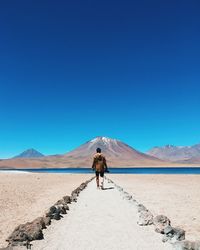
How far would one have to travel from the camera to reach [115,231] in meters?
10.3

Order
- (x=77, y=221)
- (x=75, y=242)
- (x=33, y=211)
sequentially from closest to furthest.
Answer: (x=75, y=242)
(x=77, y=221)
(x=33, y=211)

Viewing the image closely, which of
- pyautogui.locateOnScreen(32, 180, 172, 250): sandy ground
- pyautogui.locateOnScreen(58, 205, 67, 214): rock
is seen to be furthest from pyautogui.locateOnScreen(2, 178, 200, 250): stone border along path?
pyautogui.locateOnScreen(58, 205, 67, 214): rock

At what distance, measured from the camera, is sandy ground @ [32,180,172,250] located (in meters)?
8.70

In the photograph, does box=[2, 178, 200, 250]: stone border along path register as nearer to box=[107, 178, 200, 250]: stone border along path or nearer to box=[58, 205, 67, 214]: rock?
box=[107, 178, 200, 250]: stone border along path


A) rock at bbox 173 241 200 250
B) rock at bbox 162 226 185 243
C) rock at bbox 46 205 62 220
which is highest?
rock at bbox 46 205 62 220

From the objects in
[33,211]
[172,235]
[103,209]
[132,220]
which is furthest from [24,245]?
[33,211]

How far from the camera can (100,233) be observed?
10.0 metres

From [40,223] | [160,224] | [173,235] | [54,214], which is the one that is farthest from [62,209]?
[173,235]

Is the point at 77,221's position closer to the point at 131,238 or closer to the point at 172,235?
the point at 131,238

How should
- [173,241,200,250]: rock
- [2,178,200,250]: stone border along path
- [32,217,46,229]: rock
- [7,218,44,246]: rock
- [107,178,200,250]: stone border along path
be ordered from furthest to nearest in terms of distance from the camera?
[32,217,46,229]: rock → [7,218,44,246]: rock → [2,178,200,250]: stone border along path → [107,178,200,250]: stone border along path → [173,241,200,250]: rock

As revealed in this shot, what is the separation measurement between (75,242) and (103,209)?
569cm

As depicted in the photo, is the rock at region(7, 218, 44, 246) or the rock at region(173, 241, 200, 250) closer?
the rock at region(173, 241, 200, 250)

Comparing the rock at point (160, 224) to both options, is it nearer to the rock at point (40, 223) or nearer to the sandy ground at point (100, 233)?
the sandy ground at point (100, 233)

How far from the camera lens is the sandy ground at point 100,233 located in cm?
870
